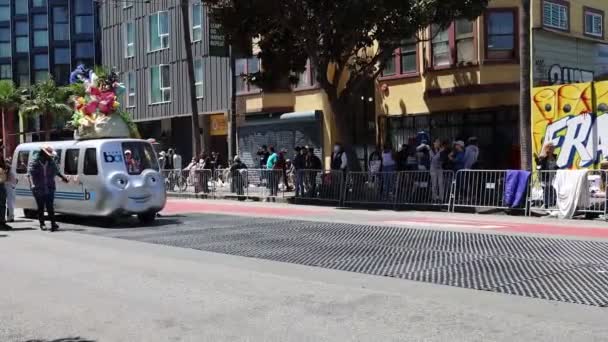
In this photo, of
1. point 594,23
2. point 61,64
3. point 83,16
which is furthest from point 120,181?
point 83,16

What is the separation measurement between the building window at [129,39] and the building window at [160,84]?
2.73 metres

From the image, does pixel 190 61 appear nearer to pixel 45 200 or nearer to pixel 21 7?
pixel 45 200

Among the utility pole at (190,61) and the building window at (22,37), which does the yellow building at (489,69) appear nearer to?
the utility pole at (190,61)

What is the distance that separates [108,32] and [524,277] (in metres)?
40.4

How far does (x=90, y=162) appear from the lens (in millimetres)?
15523

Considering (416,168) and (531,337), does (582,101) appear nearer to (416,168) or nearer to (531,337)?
(416,168)

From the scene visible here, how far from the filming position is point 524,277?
8.52 metres

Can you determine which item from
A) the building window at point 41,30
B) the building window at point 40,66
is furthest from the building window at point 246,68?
the building window at point 41,30

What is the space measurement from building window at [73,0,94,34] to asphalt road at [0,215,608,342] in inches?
2201

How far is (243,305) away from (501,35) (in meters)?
18.6

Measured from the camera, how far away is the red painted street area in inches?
534

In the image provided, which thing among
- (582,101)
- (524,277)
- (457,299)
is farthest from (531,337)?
(582,101)

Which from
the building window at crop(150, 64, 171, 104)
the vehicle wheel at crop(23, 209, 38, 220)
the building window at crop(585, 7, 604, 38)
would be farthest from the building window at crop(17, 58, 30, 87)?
the building window at crop(585, 7, 604, 38)

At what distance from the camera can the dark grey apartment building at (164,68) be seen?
3688 cm
